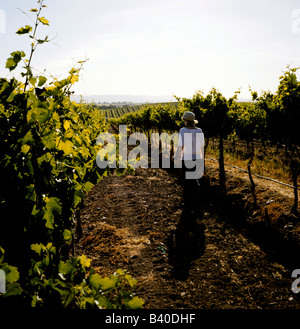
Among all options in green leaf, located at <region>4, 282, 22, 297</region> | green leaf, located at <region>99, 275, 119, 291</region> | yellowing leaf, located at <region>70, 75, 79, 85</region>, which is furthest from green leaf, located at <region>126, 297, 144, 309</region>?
yellowing leaf, located at <region>70, 75, 79, 85</region>

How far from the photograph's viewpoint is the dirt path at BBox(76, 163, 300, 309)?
3.80 meters

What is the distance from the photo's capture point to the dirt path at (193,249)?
3797 millimetres

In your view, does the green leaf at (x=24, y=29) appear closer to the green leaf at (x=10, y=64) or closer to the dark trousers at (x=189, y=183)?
the green leaf at (x=10, y=64)

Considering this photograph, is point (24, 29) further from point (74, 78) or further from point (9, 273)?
point (9, 273)

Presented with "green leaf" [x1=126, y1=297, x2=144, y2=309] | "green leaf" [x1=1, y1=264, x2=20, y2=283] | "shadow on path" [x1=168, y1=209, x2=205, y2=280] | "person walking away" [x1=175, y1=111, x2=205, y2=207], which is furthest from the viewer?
"person walking away" [x1=175, y1=111, x2=205, y2=207]

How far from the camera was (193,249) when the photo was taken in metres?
5.07

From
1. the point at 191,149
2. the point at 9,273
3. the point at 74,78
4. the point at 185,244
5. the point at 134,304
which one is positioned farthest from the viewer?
the point at 191,149

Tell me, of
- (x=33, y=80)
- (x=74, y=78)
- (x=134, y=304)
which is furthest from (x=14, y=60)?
(x=134, y=304)

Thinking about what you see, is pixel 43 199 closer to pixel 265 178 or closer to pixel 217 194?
pixel 217 194

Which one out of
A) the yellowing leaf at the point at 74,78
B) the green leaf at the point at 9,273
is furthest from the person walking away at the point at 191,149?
the green leaf at the point at 9,273

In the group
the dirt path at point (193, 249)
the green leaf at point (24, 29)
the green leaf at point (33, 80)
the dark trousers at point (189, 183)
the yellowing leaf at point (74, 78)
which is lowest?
the dirt path at point (193, 249)

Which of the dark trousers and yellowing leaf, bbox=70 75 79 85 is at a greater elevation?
yellowing leaf, bbox=70 75 79 85

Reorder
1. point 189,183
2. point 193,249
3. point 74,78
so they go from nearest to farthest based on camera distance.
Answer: point 74,78 < point 193,249 < point 189,183

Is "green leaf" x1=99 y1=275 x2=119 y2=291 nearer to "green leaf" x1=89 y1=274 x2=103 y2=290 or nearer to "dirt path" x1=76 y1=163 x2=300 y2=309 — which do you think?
"green leaf" x1=89 y1=274 x2=103 y2=290
